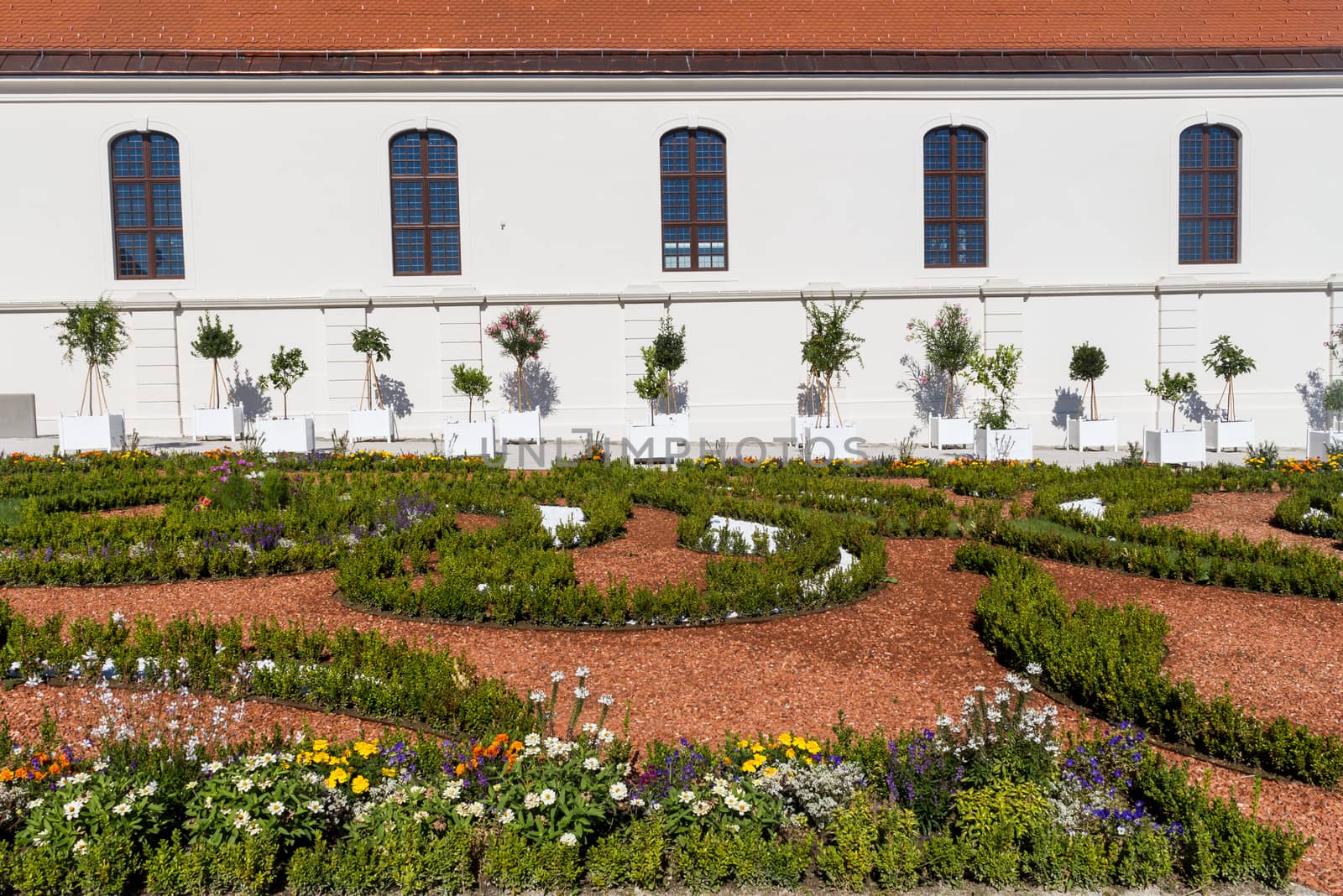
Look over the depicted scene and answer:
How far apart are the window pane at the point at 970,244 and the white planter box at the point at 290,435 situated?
13998 millimetres

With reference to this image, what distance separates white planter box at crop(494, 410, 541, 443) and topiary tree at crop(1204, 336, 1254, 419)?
1392cm

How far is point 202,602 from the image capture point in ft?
23.0

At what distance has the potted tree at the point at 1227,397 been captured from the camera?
61.1 ft

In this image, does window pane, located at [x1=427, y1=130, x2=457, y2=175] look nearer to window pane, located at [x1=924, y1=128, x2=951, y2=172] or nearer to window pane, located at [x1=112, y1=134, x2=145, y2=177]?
window pane, located at [x1=112, y1=134, x2=145, y2=177]

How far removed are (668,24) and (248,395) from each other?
1231 centimetres

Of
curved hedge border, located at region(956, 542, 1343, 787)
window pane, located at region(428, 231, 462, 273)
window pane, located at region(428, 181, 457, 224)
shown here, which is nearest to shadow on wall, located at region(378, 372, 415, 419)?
window pane, located at region(428, 231, 462, 273)

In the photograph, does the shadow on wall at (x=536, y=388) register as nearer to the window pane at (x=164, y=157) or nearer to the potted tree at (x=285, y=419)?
the potted tree at (x=285, y=419)

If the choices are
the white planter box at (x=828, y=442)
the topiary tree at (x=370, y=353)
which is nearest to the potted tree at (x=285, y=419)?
the topiary tree at (x=370, y=353)

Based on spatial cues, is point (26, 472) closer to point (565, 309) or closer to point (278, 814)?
point (565, 309)

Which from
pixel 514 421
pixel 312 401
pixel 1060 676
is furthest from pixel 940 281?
pixel 1060 676

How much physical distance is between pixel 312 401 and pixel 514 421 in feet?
15.3

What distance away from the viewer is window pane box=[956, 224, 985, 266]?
21.0m

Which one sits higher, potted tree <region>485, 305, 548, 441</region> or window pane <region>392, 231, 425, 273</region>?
window pane <region>392, 231, 425, 273</region>

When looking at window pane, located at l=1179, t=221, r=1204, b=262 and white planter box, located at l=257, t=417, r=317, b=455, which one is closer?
white planter box, located at l=257, t=417, r=317, b=455
